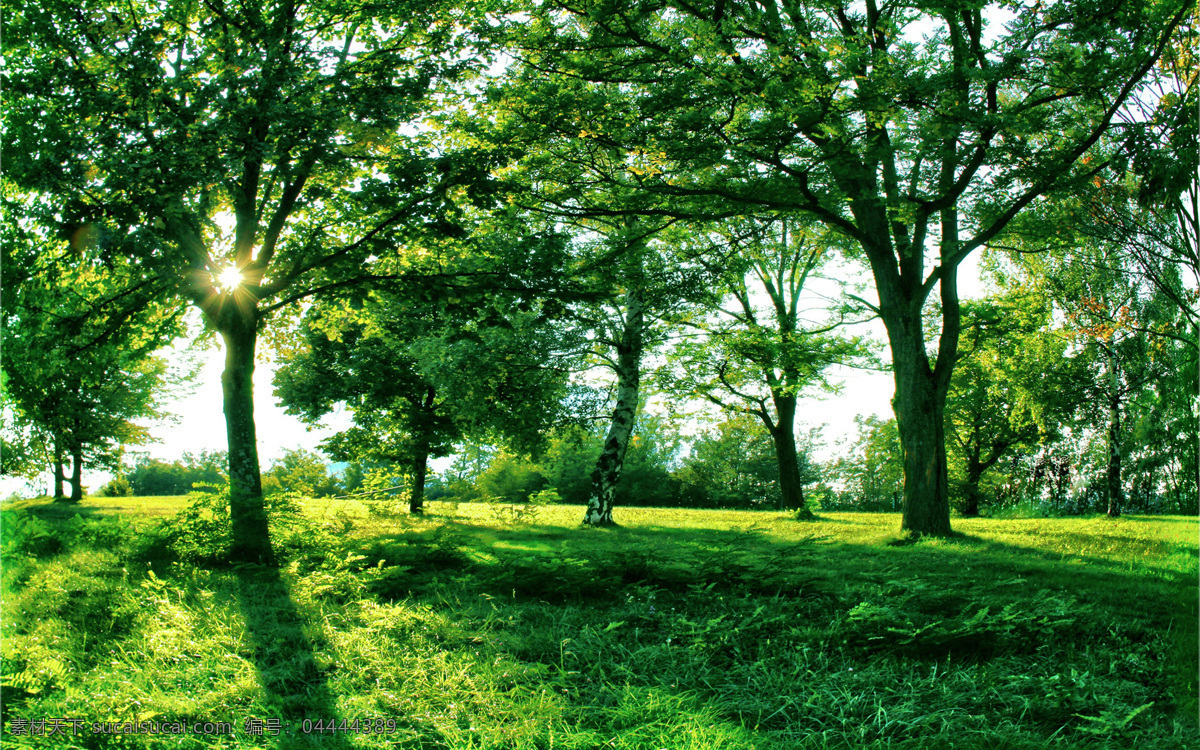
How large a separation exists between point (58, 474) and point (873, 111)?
1904cm

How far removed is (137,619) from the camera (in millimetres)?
5371

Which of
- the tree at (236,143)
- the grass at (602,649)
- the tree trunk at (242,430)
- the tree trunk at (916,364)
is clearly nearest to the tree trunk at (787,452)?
the tree trunk at (916,364)

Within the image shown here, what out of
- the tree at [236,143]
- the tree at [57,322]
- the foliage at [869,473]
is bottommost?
the foliage at [869,473]

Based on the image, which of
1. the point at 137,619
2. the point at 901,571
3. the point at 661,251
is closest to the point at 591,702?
the point at 137,619

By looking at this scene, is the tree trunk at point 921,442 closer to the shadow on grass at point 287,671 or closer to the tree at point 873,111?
the tree at point 873,111

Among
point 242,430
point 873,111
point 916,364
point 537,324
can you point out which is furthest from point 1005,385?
point 242,430

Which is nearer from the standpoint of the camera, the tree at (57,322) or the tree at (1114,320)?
the tree at (57,322)

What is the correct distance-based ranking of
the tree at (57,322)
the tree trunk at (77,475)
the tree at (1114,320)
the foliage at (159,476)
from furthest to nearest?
1. the foliage at (159,476)
2. the tree at (1114,320)
3. the tree trunk at (77,475)
4. the tree at (57,322)

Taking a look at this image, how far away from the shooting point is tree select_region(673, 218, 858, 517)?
59.6ft

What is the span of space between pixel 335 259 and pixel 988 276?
26812mm

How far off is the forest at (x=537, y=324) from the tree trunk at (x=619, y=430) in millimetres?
110

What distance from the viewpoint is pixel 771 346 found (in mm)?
17891

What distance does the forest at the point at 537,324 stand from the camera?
4.12 meters

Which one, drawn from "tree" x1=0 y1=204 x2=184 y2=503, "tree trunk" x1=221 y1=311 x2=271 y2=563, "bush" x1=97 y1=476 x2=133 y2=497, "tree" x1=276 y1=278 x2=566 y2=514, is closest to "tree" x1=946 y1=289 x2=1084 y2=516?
"tree" x1=276 y1=278 x2=566 y2=514
